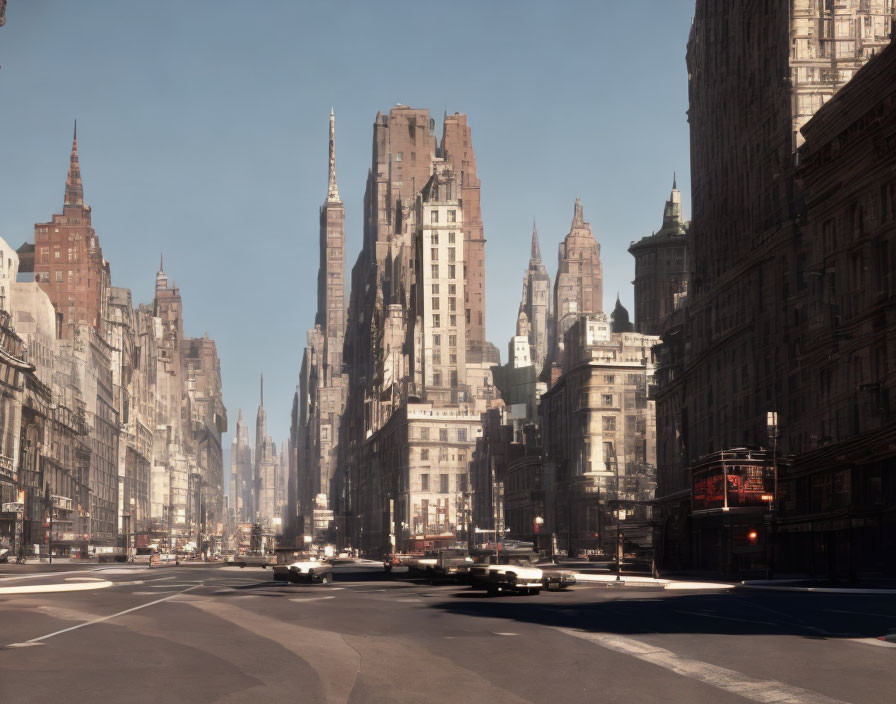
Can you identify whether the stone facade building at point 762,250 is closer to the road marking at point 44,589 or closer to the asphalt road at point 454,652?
the asphalt road at point 454,652

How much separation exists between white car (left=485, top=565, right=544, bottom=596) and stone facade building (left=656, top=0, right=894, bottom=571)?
83.5ft

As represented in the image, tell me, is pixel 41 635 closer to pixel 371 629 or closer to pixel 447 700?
pixel 371 629

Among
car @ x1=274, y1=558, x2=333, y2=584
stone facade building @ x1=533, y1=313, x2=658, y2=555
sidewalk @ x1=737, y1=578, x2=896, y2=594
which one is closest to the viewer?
sidewalk @ x1=737, y1=578, x2=896, y2=594

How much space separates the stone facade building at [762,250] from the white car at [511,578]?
2545cm

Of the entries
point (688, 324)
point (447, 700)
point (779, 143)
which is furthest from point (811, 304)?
point (447, 700)

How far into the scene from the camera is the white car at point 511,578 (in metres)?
46.5

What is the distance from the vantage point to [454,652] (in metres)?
23.8

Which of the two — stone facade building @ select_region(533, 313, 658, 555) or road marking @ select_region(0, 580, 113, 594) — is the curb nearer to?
road marking @ select_region(0, 580, 113, 594)

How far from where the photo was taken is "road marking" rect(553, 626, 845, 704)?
676 inches

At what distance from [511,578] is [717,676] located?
27502 mm

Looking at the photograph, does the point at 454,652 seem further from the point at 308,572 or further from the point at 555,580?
the point at 308,572

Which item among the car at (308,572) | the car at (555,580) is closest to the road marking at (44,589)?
the car at (308,572)

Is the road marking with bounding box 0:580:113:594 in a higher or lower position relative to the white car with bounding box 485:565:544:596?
lower

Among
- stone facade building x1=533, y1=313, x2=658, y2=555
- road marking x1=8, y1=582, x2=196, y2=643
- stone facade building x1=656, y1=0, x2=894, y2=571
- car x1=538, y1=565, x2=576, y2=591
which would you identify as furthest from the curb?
stone facade building x1=533, y1=313, x2=658, y2=555
